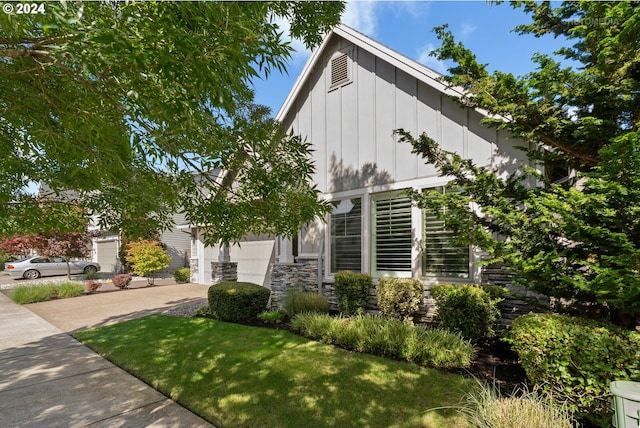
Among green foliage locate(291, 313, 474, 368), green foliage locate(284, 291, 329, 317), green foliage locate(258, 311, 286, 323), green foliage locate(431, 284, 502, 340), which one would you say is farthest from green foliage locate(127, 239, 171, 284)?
green foliage locate(431, 284, 502, 340)

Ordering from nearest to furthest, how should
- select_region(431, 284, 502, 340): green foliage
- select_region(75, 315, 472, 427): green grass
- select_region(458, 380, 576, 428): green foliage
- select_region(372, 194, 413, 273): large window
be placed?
select_region(458, 380, 576, 428): green foliage
select_region(75, 315, 472, 427): green grass
select_region(431, 284, 502, 340): green foliage
select_region(372, 194, 413, 273): large window

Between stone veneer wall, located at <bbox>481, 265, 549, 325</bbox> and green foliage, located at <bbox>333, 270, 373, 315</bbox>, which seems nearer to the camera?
stone veneer wall, located at <bbox>481, 265, 549, 325</bbox>

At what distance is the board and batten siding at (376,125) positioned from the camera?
664 cm

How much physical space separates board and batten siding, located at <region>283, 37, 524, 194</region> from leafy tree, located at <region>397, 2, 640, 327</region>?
1.68 metres

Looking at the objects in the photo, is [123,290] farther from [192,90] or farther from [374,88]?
[192,90]

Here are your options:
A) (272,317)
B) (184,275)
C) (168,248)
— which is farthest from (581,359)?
(168,248)

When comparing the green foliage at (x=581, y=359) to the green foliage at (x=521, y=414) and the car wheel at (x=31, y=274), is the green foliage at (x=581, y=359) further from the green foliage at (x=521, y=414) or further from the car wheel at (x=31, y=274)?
the car wheel at (x=31, y=274)

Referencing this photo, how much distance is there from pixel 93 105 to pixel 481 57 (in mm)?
5126

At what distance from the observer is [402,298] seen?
22.0 feet

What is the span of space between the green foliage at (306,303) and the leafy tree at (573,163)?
13.2ft

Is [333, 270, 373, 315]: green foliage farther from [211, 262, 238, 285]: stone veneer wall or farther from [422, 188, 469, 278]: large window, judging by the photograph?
[211, 262, 238, 285]: stone veneer wall

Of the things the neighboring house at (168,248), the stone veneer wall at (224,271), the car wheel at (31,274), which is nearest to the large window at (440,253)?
the stone veneer wall at (224,271)

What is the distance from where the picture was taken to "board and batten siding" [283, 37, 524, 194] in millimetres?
6645

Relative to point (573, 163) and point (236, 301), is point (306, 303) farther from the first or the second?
point (573, 163)
